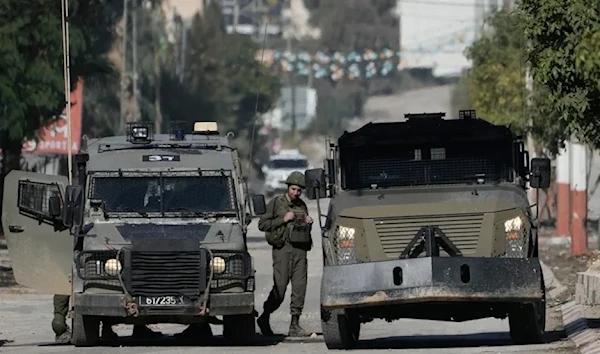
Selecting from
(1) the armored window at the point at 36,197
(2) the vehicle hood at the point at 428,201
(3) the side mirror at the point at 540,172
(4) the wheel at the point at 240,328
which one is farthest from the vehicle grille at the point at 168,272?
(3) the side mirror at the point at 540,172

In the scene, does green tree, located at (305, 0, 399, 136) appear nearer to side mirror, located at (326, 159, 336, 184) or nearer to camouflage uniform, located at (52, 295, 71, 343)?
camouflage uniform, located at (52, 295, 71, 343)

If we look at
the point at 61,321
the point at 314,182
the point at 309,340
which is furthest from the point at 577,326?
the point at 61,321

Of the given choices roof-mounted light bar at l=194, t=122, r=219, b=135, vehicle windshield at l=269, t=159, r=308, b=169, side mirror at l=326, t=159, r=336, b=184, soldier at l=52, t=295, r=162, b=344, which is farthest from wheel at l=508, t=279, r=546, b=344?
vehicle windshield at l=269, t=159, r=308, b=169

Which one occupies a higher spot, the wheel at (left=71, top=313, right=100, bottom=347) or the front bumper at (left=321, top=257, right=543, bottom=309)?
the front bumper at (left=321, top=257, right=543, bottom=309)

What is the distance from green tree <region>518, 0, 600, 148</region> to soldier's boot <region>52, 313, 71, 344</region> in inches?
242

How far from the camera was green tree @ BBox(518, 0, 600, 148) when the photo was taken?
1609 cm

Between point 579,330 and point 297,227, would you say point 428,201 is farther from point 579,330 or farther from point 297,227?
point 579,330

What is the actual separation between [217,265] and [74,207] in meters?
1.69

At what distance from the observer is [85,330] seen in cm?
1798

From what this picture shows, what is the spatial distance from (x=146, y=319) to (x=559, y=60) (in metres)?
5.15

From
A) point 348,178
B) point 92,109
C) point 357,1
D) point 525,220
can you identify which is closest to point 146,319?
point 348,178

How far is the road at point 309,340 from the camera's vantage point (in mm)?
17562

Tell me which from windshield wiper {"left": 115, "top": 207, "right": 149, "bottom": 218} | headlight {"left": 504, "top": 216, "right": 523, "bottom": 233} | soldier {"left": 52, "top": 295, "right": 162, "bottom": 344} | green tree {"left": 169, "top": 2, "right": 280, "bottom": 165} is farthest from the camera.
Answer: green tree {"left": 169, "top": 2, "right": 280, "bottom": 165}

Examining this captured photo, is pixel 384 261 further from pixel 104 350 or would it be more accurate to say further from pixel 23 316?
pixel 23 316
